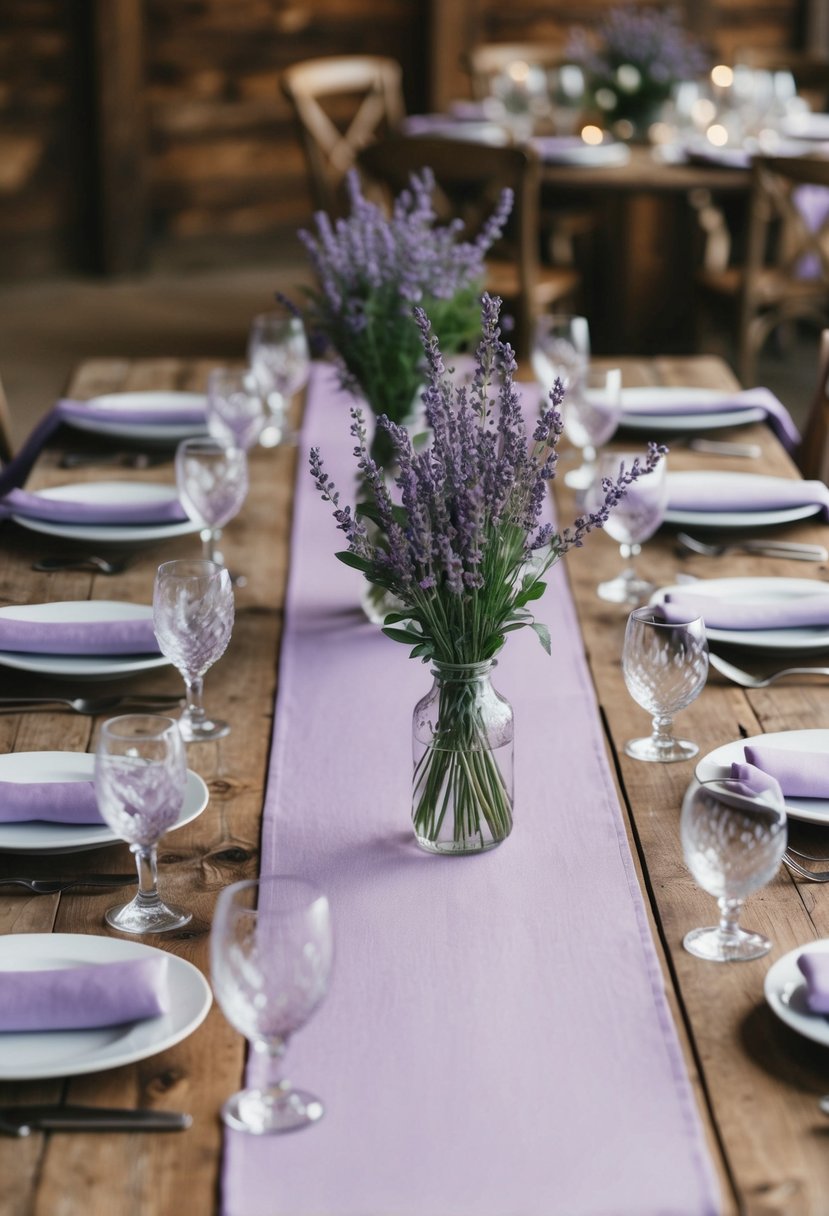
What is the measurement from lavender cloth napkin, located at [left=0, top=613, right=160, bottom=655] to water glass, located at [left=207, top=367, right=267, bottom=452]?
58cm

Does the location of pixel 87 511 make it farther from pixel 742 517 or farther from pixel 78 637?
pixel 742 517

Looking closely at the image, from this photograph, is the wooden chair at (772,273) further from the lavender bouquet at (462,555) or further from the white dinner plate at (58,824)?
the white dinner plate at (58,824)

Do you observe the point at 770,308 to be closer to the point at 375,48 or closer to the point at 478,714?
the point at 375,48

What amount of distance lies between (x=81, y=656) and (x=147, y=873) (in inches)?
19.8

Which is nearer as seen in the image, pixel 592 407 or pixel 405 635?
pixel 405 635

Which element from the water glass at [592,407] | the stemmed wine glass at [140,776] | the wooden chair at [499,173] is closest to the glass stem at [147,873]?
the stemmed wine glass at [140,776]

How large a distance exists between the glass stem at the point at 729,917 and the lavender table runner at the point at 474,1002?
0.06 m

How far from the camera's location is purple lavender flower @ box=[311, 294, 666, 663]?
1.22 m

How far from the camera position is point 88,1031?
105 cm

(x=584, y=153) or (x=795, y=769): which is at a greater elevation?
(x=795, y=769)

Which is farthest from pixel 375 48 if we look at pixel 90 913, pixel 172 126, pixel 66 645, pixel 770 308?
pixel 90 913

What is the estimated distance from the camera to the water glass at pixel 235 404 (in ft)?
Result: 7.13

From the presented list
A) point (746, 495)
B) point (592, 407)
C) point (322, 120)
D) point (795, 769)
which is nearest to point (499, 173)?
point (322, 120)

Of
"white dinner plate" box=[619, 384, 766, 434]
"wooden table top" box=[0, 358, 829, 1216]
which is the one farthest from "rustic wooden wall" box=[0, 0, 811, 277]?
"wooden table top" box=[0, 358, 829, 1216]
